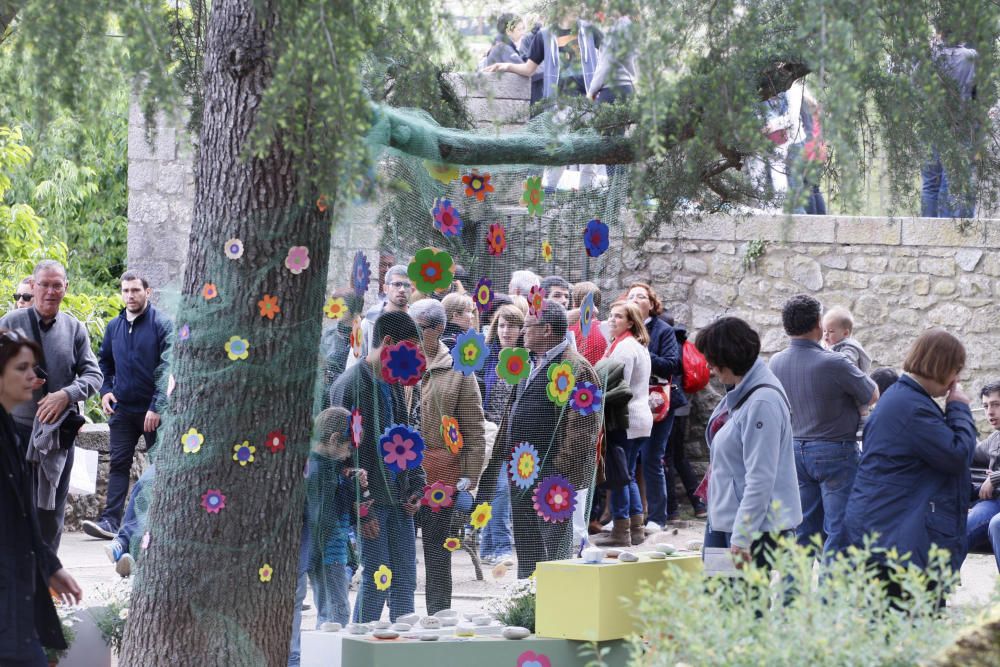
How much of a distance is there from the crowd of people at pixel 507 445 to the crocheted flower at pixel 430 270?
47 millimetres

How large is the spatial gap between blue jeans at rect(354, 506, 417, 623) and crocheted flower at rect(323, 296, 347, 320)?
2.65ft

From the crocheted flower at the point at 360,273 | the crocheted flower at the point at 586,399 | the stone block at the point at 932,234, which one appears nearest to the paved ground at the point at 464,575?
the crocheted flower at the point at 586,399

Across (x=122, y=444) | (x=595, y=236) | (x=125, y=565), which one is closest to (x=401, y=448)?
(x=595, y=236)

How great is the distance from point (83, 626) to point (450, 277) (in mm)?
1958

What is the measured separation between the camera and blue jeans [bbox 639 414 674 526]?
8625 mm

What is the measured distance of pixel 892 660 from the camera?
8.54 ft

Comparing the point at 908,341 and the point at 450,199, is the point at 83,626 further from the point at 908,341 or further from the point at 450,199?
the point at 908,341

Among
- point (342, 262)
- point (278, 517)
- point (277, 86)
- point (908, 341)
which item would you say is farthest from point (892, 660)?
point (908, 341)

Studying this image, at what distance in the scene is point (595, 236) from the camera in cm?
573

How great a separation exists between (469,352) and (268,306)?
3.94 ft

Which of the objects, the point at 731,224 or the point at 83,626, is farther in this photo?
the point at 731,224

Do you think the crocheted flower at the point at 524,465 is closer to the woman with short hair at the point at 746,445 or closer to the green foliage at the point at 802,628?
the woman with short hair at the point at 746,445

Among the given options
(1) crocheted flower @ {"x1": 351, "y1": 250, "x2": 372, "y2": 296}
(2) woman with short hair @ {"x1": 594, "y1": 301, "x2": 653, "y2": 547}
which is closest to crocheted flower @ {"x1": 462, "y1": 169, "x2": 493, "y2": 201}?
(1) crocheted flower @ {"x1": 351, "y1": 250, "x2": 372, "y2": 296}

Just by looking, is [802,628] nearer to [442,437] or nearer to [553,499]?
[442,437]
